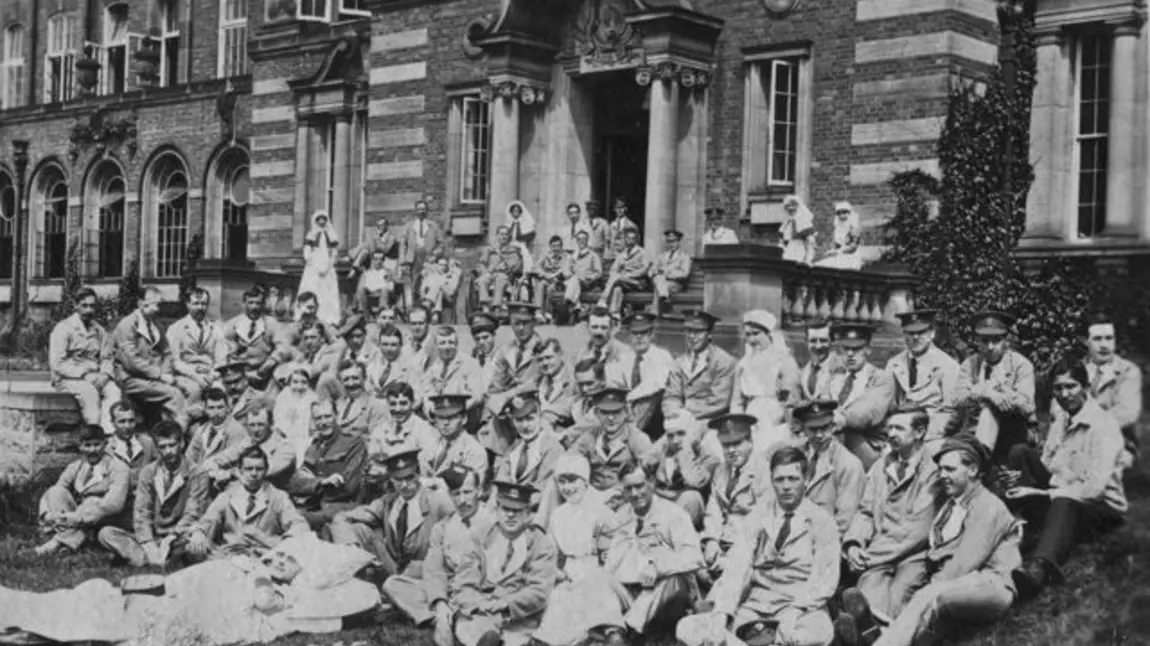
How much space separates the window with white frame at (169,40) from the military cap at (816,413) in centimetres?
2879

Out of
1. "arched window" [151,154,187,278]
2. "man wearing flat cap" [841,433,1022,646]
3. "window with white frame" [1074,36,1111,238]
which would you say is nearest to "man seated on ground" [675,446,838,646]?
"man wearing flat cap" [841,433,1022,646]

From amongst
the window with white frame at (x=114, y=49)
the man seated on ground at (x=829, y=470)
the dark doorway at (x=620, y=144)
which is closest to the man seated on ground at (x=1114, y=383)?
the man seated on ground at (x=829, y=470)

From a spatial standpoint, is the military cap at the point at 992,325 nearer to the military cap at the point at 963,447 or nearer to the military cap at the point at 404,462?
the military cap at the point at 963,447

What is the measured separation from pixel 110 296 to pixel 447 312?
17.1 metres

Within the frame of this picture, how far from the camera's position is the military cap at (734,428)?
12.0 m

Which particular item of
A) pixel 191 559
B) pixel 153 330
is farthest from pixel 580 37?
pixel 191 559

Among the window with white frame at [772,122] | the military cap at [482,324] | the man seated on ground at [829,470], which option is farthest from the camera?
the window with white frame at [772,122]

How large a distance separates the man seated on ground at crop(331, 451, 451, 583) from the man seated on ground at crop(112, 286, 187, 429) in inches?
206

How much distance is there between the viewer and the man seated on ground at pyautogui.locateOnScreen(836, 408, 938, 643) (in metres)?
10.6

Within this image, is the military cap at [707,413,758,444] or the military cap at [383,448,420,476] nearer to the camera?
the military cap at [707,413,758,444]

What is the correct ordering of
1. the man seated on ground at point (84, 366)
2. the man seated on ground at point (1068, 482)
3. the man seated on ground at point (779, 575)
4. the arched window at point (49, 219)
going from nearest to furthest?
the man seated on ground at point (779, 575) < the man seated on ground at point (1068, 482) < the man seated on ground at point (84, 366) < the arched window at point (49, 219)

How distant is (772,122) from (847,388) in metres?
9.51

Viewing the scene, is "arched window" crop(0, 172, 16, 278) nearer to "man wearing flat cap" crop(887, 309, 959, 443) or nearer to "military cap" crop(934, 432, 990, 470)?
"man wearing flat cap" crop(887, 309, 959, 443)

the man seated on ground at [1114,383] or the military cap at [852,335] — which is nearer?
the man seated on ground at [1114,383]
